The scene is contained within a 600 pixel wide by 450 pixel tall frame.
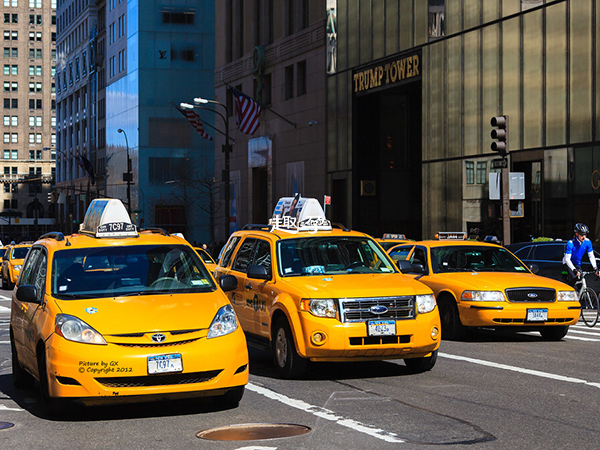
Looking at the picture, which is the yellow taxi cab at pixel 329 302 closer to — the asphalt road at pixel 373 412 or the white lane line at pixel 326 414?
the asphalt road at pixel 373 412

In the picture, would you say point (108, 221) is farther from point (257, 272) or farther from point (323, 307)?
point (323, 307)

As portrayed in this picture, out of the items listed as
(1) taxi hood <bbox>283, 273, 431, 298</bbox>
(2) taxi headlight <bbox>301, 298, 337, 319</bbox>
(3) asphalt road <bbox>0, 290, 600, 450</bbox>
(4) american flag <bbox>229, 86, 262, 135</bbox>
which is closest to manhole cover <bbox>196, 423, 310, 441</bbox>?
(3) asphalt road <bbox>0, 290, 600, 450</bbox>

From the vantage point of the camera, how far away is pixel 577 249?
18.8 m

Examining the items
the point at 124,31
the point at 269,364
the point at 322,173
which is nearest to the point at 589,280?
the point at 269,364

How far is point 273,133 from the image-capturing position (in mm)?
57375

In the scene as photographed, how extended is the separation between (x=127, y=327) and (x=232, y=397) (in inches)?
48.5

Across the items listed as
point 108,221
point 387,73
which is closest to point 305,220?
point 108,221

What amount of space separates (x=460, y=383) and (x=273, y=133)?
47.2 meters

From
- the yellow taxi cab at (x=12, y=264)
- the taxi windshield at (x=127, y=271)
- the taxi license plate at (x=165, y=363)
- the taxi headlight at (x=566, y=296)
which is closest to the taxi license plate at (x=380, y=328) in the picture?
the taxi windshield at (x=127, y=271)

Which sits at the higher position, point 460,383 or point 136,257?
point 136,257

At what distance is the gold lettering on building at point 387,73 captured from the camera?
41.3 metres

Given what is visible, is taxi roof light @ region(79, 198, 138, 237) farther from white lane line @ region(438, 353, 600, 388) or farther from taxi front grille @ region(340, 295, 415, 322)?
white lane line @ region(438, 353, 600, 388)

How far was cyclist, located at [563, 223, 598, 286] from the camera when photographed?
18.4 metres

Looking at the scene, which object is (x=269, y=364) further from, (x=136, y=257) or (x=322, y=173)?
(x=322, y=173)
